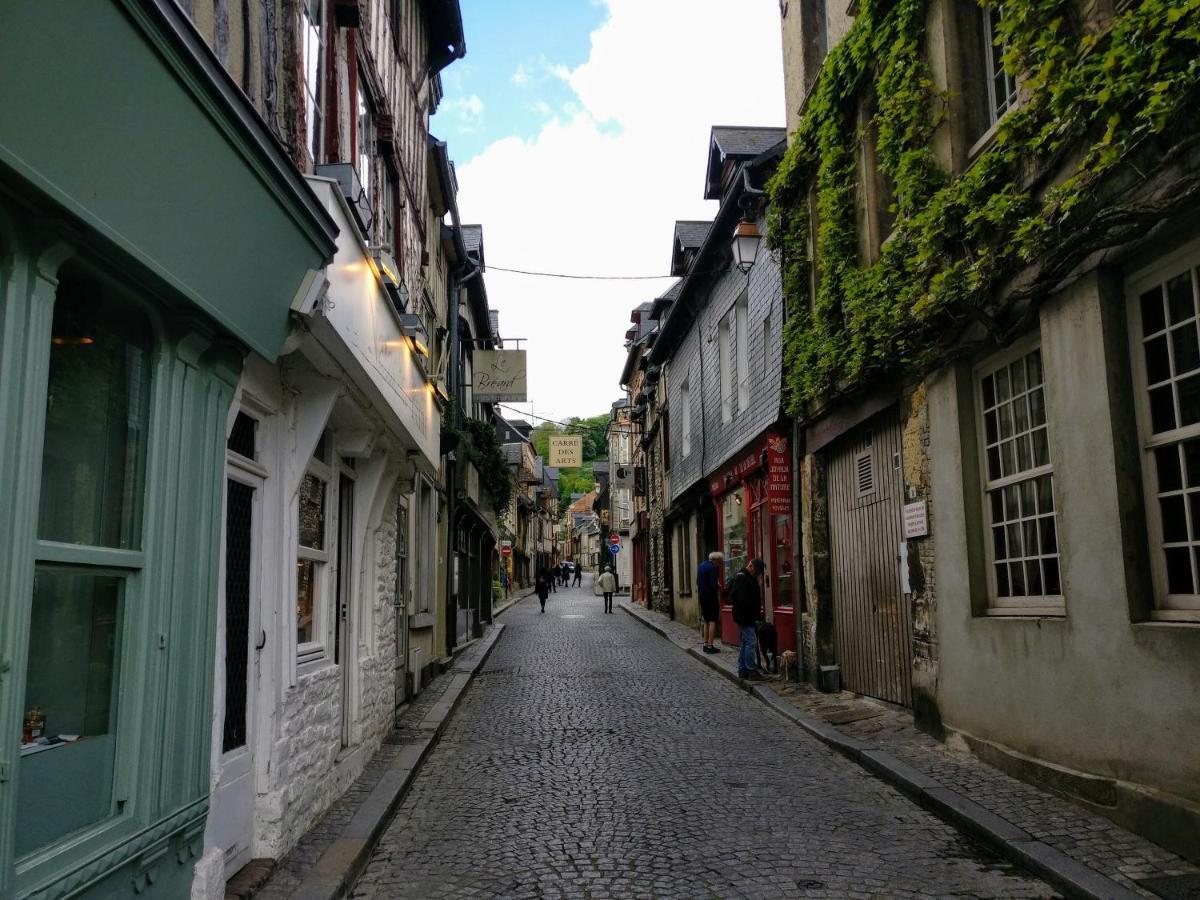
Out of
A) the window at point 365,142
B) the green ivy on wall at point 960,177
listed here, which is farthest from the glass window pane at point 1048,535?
the window at point 365,142

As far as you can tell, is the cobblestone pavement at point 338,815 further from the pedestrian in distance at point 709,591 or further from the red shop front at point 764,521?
the pedestrian in distance at point 709,591

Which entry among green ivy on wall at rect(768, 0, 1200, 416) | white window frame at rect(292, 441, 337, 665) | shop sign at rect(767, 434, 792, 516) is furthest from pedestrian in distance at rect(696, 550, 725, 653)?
white window frame at rect(292, 441, 337, 665)

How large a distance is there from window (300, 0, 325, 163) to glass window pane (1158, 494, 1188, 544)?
582 cm

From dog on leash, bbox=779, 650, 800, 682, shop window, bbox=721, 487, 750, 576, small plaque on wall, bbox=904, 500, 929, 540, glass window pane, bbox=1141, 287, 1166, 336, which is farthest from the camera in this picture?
shop window, bbox=721, 487, 750, 576

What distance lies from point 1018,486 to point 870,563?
10.6 ft

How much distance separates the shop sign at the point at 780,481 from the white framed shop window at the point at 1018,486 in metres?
5.20

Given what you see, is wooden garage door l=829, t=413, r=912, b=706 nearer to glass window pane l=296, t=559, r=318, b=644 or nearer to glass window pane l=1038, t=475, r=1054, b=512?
glass window pane l=1038, t=475, r=1054, b=512

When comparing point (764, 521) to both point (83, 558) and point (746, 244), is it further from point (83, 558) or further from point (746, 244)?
point (83, 558)

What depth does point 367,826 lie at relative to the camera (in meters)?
5.85

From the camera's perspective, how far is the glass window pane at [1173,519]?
5480 mm

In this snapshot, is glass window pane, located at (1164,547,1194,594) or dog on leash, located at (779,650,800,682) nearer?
glass window pane, located at (1164,547,1194,594)

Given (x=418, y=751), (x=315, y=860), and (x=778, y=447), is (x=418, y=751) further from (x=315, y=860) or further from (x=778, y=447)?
(x=778, y=447)

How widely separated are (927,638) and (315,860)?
5.43 metres

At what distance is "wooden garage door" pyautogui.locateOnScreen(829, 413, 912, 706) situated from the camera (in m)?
9.62
